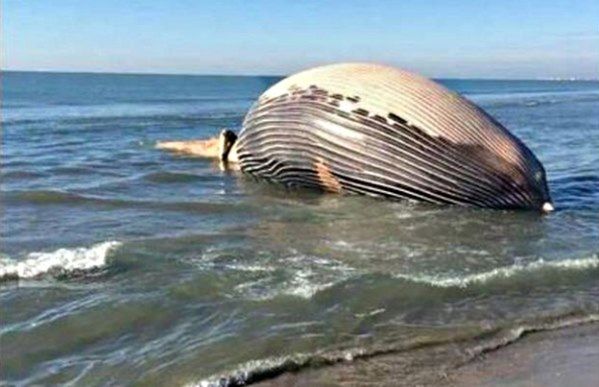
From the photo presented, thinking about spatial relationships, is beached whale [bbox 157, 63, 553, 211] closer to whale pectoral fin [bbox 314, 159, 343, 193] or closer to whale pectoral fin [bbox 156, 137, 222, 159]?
whale pectoral fin [bbox 314, 159, 343, 193]

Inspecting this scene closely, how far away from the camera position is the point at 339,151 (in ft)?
35.9

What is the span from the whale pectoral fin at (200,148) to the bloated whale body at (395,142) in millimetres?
4324

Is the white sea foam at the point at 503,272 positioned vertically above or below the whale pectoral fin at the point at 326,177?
below

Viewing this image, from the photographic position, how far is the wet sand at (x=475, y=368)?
17.9ft

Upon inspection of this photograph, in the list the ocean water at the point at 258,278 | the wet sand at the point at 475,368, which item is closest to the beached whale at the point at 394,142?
the ocean water at the point at 258,278

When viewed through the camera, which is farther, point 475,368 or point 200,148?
point 200,148

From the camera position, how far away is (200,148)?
17.1 m

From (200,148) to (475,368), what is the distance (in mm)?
12019

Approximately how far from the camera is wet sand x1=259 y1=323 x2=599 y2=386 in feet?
17.9

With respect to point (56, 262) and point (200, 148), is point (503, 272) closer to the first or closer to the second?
point (56, 262)

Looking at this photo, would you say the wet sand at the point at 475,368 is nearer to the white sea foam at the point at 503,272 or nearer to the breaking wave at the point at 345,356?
the breaking wave at the point at 345,356

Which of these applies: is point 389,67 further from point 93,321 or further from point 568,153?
point 568,153

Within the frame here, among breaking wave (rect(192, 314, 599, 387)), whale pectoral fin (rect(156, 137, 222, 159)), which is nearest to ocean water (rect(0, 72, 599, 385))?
breaking wave (rect(192, 314, 599, 387))

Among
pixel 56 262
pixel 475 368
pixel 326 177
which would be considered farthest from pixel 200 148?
pixel 475 368
